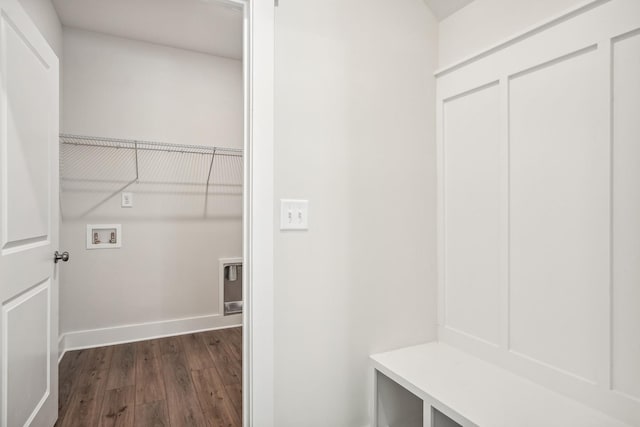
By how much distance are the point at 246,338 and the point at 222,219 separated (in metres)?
1.95

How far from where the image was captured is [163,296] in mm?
2848

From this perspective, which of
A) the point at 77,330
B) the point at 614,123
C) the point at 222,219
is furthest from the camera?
the point at 222,219

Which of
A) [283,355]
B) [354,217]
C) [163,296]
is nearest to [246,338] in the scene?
[283,355]

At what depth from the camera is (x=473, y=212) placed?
1.48m

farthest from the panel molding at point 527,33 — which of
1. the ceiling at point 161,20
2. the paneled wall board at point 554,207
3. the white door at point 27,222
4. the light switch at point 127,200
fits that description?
the light switch at point 127,200

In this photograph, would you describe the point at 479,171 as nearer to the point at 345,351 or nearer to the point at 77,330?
the point at 345,351

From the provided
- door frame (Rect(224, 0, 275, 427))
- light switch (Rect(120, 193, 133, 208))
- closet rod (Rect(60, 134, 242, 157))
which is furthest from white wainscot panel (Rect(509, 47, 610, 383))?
light switch (Rect(120, 193, 133, 208))

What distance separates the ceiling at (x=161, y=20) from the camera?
2305 mm

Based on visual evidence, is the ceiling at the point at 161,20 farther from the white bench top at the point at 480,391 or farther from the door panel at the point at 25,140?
the white bench top at the point at 480,391

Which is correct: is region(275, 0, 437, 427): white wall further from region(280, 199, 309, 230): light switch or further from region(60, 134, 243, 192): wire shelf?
region(60, 134, 243, 192): wire shelf

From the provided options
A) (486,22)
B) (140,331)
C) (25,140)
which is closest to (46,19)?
(25,140)

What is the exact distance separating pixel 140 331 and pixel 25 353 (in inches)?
59.8

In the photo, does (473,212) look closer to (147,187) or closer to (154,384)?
(154,384)

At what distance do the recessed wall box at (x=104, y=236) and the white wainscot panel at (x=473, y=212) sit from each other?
8.14ft
